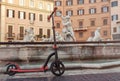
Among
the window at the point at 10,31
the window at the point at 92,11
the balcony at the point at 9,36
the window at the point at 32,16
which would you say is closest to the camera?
the balcony at the point at 9,36

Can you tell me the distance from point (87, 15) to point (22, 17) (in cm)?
2189

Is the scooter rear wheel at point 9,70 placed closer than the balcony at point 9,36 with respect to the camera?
Yes

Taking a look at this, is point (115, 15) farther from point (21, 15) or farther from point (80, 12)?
point (21, 15)

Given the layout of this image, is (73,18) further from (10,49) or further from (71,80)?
(71,80)

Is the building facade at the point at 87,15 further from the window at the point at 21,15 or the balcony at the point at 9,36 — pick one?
the balcony at the point at 9,36

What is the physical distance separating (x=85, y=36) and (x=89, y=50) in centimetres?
5930

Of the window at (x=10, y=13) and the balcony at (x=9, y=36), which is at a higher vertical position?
the window at (x=10, y=13)

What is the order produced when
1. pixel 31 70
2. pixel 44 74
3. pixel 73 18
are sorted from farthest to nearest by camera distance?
pixel 73 18, pixel 44 74, pixel 31 70

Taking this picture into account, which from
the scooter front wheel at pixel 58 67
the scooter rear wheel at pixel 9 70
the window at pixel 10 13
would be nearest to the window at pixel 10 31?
the window at pixel 10 13

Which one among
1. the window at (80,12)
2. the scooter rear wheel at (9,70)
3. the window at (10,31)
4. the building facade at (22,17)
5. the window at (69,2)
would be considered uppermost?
the window at (69,2)

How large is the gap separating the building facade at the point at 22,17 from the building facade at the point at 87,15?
12.2 metres

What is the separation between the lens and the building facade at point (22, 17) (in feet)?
182

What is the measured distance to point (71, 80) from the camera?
8617 millimetres

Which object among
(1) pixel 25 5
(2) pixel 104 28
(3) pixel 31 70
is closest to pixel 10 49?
(3) pixel 31 70
